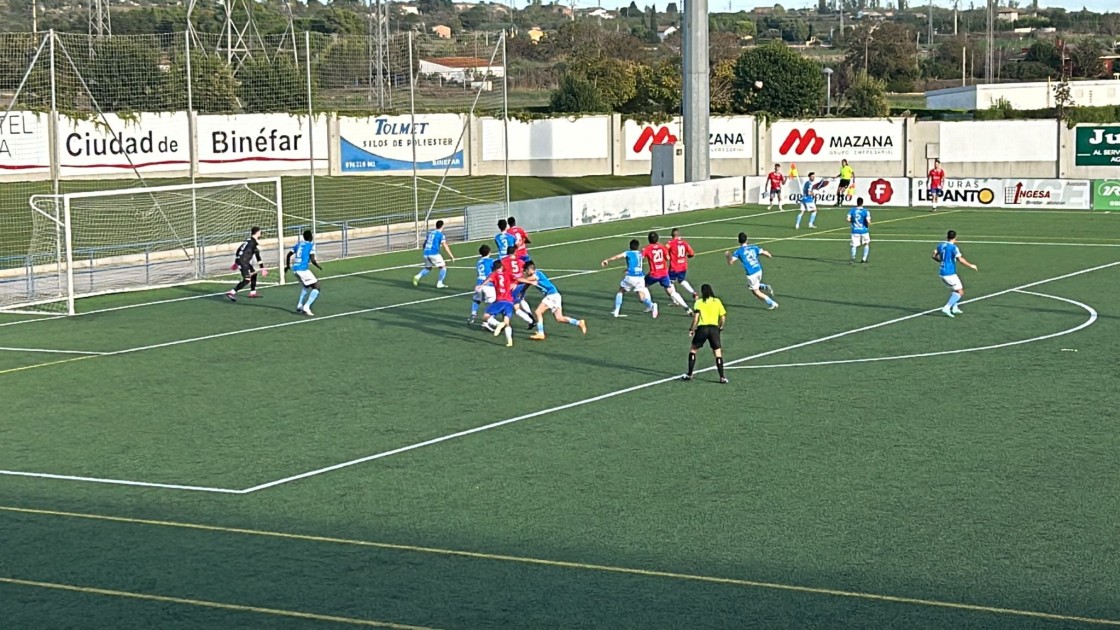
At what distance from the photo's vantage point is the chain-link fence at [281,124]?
45.8 metres

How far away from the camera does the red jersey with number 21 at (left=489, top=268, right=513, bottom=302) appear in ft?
82.8

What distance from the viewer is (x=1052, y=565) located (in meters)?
12.5

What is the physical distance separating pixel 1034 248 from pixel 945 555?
29.4 m

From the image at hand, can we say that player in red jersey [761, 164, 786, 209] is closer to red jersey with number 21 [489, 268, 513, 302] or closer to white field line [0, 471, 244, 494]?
red jersey with number 21 [489, 268, 513, 302]

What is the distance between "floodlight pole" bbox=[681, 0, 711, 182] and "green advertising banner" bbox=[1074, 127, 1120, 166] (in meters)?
20.7

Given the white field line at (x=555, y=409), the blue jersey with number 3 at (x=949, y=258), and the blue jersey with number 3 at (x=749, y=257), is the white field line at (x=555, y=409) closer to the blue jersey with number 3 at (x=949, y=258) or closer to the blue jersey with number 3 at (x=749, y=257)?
the blue jersey with number 3 at (x=949, y=258)

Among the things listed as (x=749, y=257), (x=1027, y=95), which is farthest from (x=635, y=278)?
(x=1027, y=95)

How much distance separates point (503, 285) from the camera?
25297 millimetres

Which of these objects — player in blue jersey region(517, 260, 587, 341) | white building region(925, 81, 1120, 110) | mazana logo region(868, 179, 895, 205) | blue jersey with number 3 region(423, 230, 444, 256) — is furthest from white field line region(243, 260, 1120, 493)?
white building region(925, 81, 1120, 110)

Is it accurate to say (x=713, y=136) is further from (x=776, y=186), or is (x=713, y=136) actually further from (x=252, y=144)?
(x=252, y=144)

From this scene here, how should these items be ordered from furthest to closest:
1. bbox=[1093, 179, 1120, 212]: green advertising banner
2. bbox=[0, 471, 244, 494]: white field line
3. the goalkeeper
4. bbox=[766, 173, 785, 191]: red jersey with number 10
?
1. bbox=[766, 173, 785, 191]: red jersey with number 10
2. bbox=[1093, 179, 1120, 212]: green advertising banner
3. the goalkeeper
4. bbox=[0, 471, 244, 494]: white field line

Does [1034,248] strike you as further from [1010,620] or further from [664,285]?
[1010,620]

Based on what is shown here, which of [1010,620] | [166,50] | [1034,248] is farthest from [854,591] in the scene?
[166,50]

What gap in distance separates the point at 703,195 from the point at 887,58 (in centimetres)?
9932
